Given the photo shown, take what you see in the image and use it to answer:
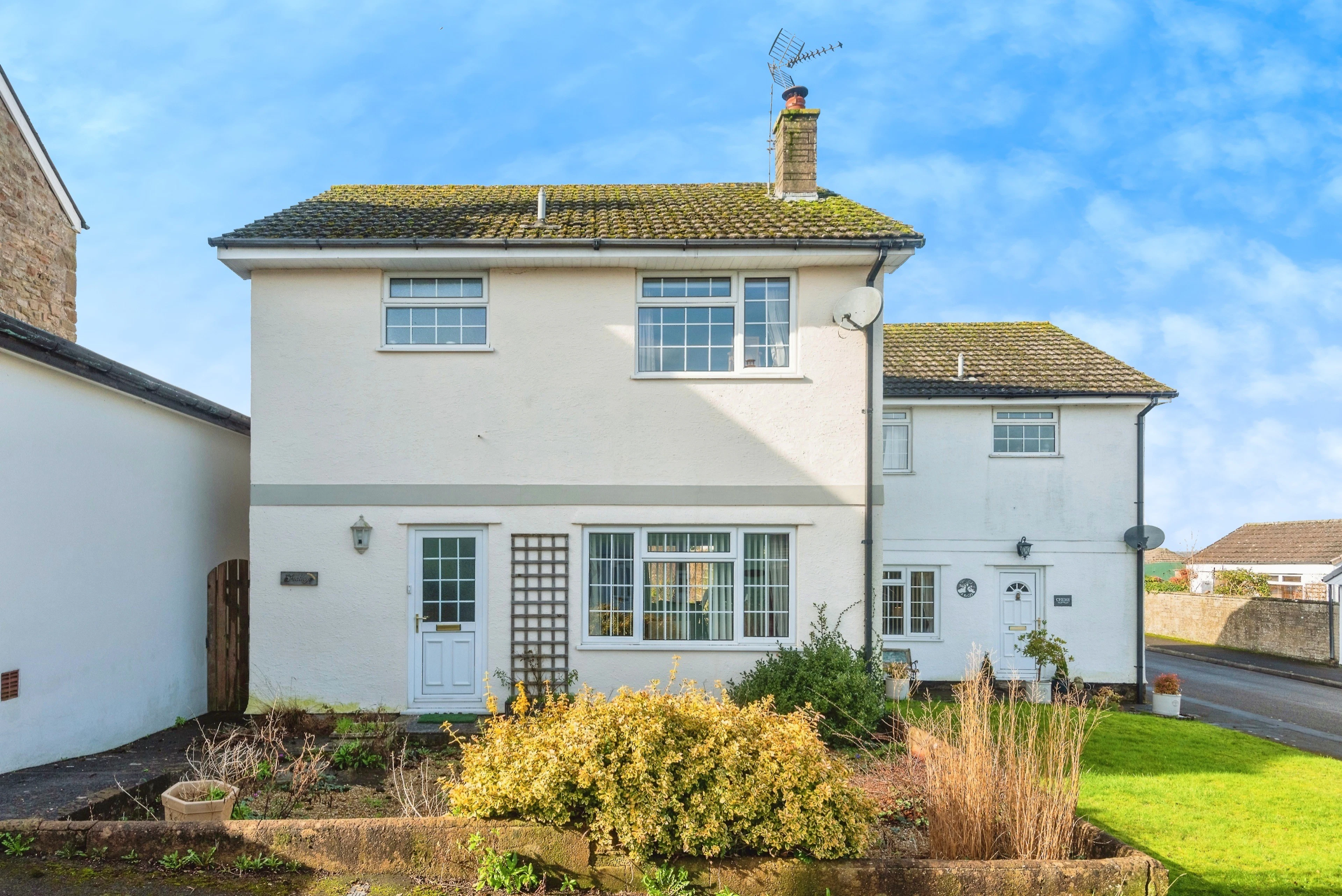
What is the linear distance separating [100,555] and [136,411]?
1715 millimetres

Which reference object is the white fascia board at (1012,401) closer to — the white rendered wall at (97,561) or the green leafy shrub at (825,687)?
the green leafy shrub at (825,687)

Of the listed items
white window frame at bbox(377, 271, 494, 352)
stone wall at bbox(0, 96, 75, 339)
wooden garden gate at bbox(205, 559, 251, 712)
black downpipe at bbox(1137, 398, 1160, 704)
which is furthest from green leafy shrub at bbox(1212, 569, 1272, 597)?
stone wall at bbox(0, 96, 75, 339)

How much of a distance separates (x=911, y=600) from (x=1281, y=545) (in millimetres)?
22819

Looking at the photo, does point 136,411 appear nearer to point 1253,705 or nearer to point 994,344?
point 994,344

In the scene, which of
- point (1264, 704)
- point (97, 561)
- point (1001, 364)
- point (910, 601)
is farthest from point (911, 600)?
point (97, 561)

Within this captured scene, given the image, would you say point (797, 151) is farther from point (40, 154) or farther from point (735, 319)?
point (40, 154)

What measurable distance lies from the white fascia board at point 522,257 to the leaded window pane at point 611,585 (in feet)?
11.5

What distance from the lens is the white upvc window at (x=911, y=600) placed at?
566 inches

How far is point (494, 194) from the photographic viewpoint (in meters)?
12.5

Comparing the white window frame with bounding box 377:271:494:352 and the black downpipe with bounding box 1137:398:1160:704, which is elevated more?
the white window frame with bounding box 377:271:494:352

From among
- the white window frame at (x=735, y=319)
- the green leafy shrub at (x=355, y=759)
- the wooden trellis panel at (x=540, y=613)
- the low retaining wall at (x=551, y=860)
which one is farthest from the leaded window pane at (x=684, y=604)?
the low retaining wall at (x=551, y=860)

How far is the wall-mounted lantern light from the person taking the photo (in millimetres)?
9383

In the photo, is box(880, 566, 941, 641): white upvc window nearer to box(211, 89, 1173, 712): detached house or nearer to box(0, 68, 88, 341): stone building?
box(211, 89, 1173, 712): detached house

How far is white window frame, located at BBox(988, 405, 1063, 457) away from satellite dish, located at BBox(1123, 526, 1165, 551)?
1.86 metres
